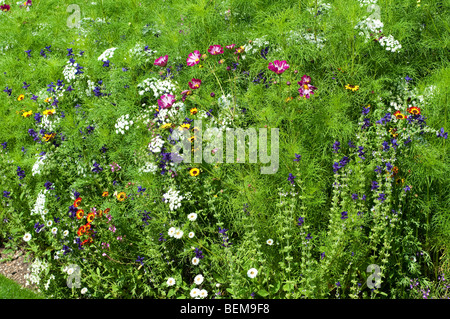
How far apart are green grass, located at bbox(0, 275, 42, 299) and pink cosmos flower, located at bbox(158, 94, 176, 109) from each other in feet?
5.95

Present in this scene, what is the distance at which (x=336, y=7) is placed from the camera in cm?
304

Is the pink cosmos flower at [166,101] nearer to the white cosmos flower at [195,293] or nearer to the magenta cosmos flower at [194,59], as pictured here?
the magenta cosmos flower at [194,59]

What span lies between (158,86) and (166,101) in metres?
0.22

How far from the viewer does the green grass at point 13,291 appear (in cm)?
292

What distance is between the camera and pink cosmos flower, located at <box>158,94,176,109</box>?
9.11 feet

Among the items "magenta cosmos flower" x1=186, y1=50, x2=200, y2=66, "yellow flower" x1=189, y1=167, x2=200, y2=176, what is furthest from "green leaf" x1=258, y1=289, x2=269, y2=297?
"magenta cosmos flower" x1=186, y1=50, x2=200, y2=66

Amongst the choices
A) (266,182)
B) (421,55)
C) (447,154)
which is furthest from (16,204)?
(421,55)

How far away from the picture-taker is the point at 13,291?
2.99 meters

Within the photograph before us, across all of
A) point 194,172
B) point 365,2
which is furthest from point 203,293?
point 365,2

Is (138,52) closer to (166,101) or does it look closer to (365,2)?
(166,101)

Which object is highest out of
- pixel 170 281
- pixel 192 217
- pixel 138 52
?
pixel 138 52

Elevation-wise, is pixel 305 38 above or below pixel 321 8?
below

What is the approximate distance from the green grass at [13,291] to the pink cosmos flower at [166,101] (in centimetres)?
181

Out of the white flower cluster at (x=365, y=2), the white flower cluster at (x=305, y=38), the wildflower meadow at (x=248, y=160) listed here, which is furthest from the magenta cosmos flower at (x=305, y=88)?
the white flower cluster at (x=365, y=2)
